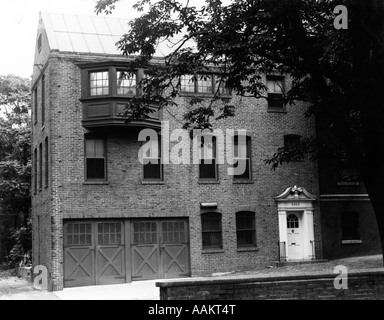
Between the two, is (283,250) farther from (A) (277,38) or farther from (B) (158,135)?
(A) (277,38)

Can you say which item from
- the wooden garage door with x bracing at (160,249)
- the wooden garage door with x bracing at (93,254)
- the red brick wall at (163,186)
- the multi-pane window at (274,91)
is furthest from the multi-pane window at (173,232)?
the multi-pane window at (274,91)

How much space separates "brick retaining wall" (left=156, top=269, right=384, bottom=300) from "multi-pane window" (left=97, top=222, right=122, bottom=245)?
11.6 m

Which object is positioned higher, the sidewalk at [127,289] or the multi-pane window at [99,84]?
the multi-pane window at [99,84]

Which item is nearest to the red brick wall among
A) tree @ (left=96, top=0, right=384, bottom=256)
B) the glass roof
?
the glass roof

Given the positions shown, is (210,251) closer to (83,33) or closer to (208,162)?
(208,162)

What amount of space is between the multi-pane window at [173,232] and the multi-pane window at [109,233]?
2.07m

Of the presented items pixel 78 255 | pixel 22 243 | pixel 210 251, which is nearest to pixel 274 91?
pixel 210 251

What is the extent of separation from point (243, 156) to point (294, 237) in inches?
184

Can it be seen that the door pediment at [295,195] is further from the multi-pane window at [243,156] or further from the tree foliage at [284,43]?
the tree foliage at [284,43]

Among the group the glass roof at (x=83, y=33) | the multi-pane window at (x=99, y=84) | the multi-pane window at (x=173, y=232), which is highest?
the glass roof at (x=83, y=33)

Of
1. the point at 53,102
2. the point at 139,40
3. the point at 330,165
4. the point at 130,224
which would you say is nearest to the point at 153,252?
the point at 130,224

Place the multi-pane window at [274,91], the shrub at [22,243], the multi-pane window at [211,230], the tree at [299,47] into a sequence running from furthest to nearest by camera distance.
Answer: the shrub at [22,243] → the multi-pane window at [274,91] → the multi-pane window at [211,230] → the tree at [299,47]

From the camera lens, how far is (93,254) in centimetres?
2394

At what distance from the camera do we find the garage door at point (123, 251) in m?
23.7
